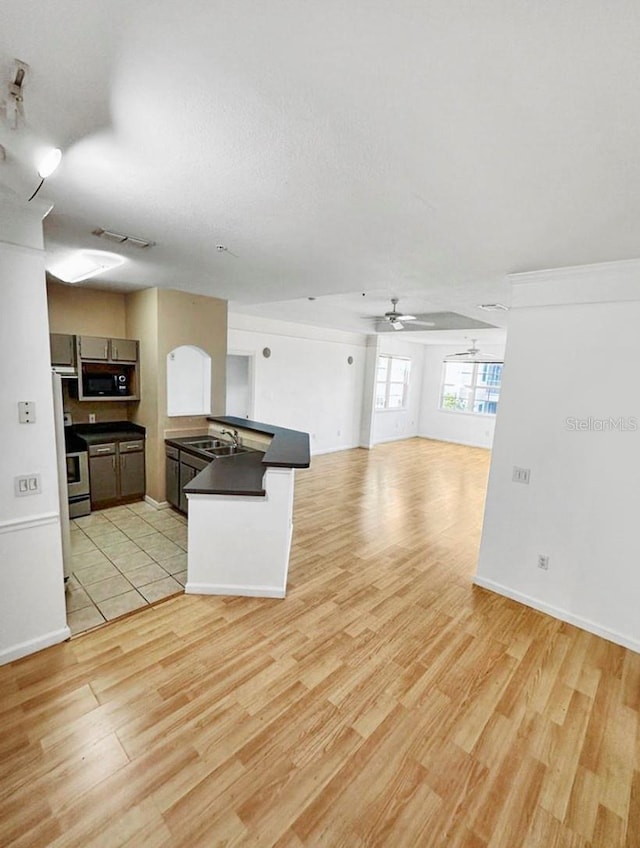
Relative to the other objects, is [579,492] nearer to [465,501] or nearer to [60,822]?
[465,501]

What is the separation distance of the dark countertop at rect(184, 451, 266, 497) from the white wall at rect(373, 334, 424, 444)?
5.82m

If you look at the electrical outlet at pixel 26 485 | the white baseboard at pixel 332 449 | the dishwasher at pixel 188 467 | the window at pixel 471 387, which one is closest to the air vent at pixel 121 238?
the electrical outlet at pixel 26 485

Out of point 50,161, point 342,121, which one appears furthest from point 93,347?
point 342,121

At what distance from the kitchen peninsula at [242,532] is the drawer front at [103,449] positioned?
82.0 inches

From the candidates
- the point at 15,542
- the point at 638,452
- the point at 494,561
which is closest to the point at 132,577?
the point at 15,542

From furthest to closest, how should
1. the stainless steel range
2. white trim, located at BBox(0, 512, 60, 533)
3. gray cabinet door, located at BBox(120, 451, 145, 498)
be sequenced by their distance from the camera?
1. gray cabinet door, located at BBox(120, 451, 145, 498)
2. the stainless steel range
3. white trim, located at BBox(0, 512, 60, 533)

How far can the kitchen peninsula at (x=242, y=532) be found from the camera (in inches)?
112

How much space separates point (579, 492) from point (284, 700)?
2462 mm

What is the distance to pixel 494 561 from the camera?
10.6ft

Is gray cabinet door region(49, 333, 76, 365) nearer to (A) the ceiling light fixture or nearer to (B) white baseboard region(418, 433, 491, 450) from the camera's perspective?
(A) the ceiling light fixture

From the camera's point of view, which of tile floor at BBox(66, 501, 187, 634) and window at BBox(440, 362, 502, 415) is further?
window at BBox(440, 362, 502, 415)

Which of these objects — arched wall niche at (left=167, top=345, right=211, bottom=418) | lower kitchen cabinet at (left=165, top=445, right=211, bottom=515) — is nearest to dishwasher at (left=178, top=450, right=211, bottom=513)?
lower kitchen cabinet at (left=165, top=445, right=211, bottom=515)

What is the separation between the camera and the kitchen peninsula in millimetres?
2840

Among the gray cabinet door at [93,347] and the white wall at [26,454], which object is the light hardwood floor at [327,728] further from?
the gray cabinet door at [93,347]
